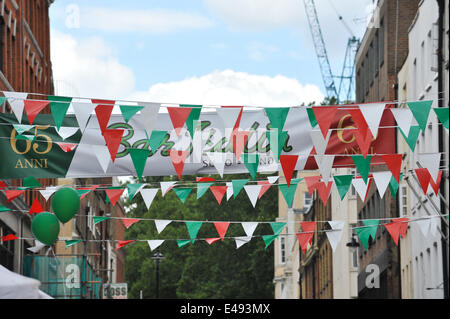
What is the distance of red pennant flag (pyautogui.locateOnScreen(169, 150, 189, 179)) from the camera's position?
1928cm

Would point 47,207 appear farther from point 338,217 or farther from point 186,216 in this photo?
point 186,216

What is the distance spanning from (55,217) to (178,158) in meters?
3.34

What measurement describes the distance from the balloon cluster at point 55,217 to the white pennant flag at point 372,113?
500 centimetres

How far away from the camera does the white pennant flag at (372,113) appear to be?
17.2 meters

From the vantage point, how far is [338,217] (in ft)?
191

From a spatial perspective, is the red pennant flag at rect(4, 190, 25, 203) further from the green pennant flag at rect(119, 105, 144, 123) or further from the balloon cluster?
the green pennant flag at rect(119, 105, 144, 123)

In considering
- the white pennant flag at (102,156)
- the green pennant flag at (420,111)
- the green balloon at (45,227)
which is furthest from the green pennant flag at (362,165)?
the green balloon at (45,227)

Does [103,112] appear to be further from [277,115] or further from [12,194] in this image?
[12,194]

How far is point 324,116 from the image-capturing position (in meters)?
17.5

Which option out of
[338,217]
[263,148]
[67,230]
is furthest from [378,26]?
[263,148]

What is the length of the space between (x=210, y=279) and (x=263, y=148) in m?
60.3

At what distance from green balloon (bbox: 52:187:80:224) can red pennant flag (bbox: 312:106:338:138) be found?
168 inches

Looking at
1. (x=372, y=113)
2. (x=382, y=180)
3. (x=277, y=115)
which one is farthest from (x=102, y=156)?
(x=382, y=180)

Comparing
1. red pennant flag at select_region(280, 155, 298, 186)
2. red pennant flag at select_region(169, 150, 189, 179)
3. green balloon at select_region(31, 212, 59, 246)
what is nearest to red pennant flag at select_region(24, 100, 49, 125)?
green balloon at select_region(31, 212, 59, 246)
